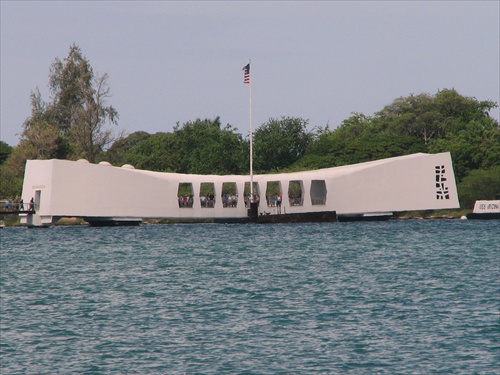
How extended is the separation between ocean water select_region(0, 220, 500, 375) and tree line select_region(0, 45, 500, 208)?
38279mm

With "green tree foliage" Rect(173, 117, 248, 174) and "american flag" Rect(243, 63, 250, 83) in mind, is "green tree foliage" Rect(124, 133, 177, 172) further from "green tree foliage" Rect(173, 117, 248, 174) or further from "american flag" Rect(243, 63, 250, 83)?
"american flag" Rect(243, 63, 250, 83)

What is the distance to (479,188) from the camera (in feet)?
287

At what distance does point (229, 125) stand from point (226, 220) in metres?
34.9

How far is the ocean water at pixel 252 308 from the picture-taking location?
843 inches

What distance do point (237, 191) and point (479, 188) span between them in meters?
22.4

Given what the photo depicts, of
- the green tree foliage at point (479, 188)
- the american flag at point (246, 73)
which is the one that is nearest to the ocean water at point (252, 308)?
the american flag at point (246, 73)

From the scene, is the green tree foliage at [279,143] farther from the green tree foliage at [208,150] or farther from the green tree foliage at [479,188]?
the green tree foliage at [479,188]

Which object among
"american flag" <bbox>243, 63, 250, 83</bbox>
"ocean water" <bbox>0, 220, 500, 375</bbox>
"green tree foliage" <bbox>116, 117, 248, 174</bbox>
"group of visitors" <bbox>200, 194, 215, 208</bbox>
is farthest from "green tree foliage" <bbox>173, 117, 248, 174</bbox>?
"ocean water" <bbox>0, 220, 500, 375</bbox>

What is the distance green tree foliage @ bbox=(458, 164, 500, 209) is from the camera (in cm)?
8719

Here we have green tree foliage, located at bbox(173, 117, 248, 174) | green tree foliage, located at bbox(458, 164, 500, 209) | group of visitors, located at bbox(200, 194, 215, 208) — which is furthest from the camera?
green tree foliage, located at bbox(173, 117, 248, 174)

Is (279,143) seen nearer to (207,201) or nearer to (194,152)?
(194,152)

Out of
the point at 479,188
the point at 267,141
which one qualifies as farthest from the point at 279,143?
the point at 479,188

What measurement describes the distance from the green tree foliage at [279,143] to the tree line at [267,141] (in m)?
0.11

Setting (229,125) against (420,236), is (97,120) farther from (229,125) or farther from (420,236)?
(420,236)
